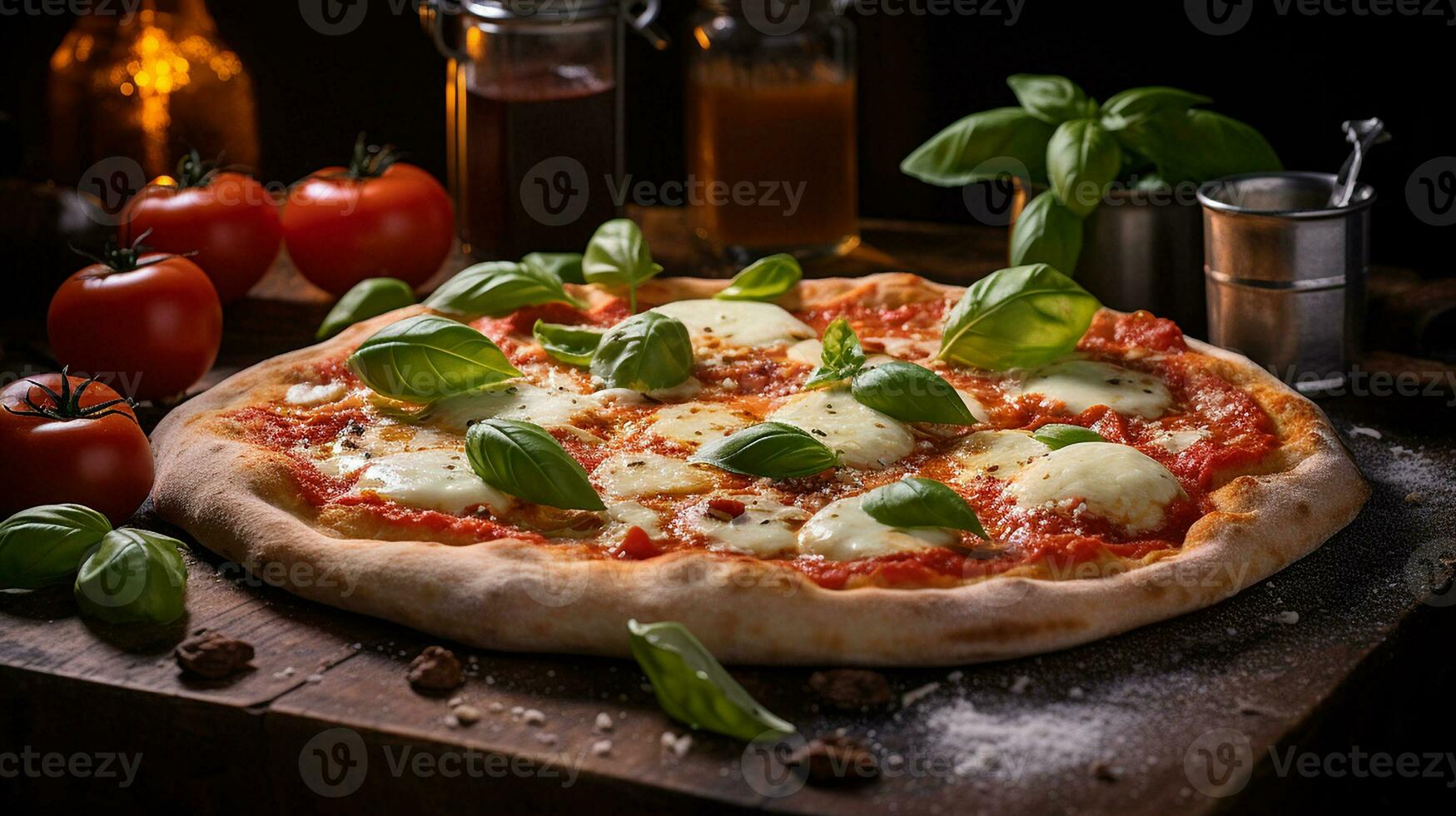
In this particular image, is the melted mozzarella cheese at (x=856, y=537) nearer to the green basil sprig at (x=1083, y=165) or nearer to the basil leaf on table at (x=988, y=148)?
the green basil sprig at (x=1083, y=165)

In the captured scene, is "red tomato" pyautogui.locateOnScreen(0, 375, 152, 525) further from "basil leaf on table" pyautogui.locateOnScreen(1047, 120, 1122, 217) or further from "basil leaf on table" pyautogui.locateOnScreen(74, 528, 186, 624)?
"basil leaf on table" pyautogui.locateOnScreen(1047, 120, 1122, 217)

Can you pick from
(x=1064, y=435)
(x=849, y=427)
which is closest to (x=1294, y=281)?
(x=1064, y=435)

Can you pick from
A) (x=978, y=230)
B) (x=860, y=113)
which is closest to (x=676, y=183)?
(x=860, y=113)

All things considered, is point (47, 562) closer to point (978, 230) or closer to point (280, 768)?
point (280, 768)

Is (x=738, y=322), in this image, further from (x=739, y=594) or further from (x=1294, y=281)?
(x=739, y=594)

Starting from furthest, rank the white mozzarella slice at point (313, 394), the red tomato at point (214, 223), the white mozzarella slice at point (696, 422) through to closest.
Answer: the red tomato at point (214, 223)
the white mozzarella slice at point (313, 394)
the white mozzarella slice at point (696, 422)

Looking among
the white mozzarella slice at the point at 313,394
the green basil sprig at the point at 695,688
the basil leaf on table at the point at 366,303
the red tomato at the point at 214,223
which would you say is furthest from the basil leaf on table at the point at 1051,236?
the red tomato at the point at 214,223

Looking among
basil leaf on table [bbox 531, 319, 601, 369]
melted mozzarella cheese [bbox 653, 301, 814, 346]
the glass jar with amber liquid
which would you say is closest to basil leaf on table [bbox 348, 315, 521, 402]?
basil leaf on table [bbox 531, 319, 601, 369]
